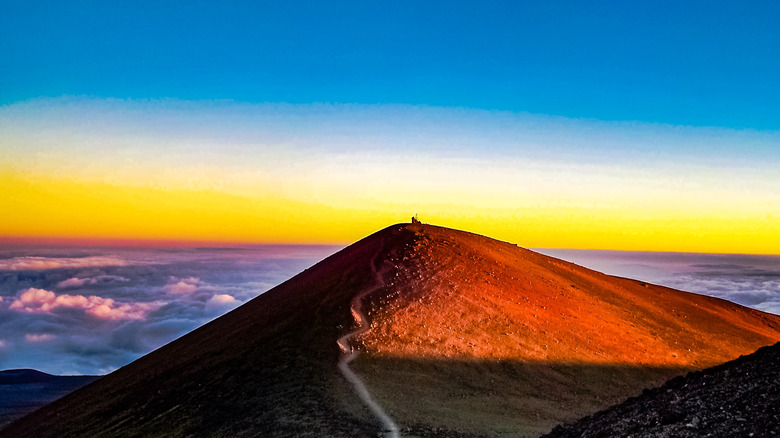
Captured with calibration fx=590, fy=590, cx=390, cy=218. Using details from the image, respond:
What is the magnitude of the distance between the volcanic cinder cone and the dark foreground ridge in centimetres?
622

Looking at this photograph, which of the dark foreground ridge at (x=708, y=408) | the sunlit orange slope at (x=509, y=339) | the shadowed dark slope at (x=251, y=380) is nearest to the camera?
the dark foreground ridge at (x=708, y=408)

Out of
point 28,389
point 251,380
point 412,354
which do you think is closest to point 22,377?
point 28,389

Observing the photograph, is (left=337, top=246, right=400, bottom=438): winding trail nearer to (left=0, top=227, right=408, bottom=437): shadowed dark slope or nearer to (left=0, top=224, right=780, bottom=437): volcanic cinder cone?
(left=0, top=224, right=780, bottom=437): volcanic cinder cone

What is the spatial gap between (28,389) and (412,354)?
121 meters

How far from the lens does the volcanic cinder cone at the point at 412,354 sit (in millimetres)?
25719

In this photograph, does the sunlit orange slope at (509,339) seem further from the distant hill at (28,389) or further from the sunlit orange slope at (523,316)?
the distant hill at (28,389)

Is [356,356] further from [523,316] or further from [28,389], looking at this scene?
[28,389]

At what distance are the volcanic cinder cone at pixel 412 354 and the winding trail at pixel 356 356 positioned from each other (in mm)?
194

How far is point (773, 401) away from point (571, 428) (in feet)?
19.8

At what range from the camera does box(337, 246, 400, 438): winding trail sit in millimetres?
23023

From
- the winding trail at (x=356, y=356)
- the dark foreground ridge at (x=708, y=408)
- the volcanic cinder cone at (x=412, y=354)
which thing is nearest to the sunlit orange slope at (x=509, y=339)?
the volcanic cinder cone at (x=412, y=354)

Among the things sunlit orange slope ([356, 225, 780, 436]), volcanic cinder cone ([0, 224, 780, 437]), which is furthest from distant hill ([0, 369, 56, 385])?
sunlit orange slope ([356, 225, 780, 436])

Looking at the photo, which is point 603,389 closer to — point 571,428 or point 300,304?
point 571,428

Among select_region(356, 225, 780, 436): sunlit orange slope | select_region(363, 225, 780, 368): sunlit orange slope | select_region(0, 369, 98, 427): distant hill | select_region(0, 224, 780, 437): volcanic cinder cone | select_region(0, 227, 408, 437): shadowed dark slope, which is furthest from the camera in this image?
select_region(0, 369, 98, 427): distant hill
